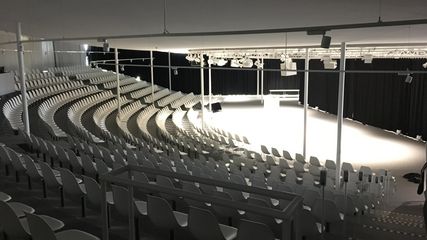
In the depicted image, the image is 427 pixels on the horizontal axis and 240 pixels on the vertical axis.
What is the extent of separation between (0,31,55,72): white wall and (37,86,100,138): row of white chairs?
2.18 m

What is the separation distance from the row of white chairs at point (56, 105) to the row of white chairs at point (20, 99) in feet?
1.34

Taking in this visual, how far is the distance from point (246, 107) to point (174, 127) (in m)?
10.4

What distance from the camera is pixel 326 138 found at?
1777 cm

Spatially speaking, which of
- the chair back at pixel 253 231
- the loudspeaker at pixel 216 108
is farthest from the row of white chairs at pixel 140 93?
the chair back at pixel 253 231

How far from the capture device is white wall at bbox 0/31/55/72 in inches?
724

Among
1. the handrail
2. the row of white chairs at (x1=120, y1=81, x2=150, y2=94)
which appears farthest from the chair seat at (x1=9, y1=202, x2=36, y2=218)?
the row of white chairs at (x1=120, y1=81, x2=150, y2=94)

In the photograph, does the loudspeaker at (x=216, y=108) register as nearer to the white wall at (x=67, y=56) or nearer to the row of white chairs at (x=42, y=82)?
the row of white chairs at (x=42, y=82)

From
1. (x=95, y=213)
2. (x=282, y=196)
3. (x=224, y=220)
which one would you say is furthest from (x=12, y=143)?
(x=282, y=196)

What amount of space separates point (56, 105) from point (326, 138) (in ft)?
38.0

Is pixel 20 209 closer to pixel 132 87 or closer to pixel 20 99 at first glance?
pixel 20 99

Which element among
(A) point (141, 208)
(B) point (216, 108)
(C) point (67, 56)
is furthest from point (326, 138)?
(C) point (67, 56)

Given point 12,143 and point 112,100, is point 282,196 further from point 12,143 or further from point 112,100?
point 112,100

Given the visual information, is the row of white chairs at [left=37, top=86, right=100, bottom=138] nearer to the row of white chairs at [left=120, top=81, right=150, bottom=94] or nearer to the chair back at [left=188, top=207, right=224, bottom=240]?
the row of white chairs at [left=120, top=81, right=150, bottom=94]

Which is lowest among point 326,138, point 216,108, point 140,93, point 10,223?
point 326,138
